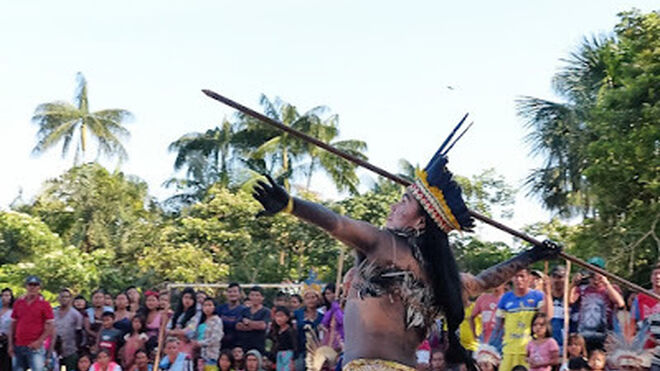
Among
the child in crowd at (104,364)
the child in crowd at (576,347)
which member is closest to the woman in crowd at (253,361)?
the child in crowd at (104,364)

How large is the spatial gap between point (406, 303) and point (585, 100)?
55.4 ft

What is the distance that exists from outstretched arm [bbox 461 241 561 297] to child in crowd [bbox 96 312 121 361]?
736 cm

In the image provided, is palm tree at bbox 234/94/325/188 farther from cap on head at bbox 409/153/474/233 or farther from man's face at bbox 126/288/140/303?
cap on head at bbox 409/153/474/233

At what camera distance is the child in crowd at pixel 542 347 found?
8.92 meters

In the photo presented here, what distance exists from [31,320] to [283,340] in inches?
127

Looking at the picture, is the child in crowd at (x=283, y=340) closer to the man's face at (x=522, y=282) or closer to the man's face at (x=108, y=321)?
the man's face at (x=108, y=321)

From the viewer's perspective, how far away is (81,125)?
40.6m

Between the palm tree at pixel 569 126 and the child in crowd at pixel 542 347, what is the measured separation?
11.7 metres

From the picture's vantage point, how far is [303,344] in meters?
10.7

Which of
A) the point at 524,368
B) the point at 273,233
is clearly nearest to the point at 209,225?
the point at 273,233

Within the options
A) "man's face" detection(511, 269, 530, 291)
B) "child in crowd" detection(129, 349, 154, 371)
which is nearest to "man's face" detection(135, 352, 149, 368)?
"child in crowd" detection(129, 349, 154, 371)

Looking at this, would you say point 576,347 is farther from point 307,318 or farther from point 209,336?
point 209,336

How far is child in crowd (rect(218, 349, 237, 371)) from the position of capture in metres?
10.8

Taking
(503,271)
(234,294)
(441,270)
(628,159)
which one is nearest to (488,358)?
(234,294)
